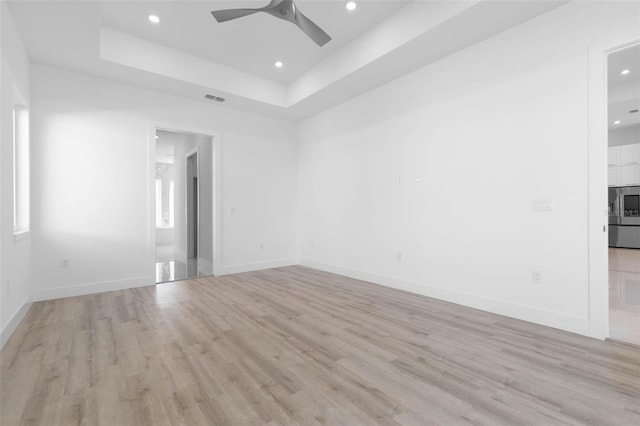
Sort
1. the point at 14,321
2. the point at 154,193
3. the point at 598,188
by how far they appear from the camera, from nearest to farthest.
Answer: the point at 598,188 → the point at 14,321 → the point at 154,193

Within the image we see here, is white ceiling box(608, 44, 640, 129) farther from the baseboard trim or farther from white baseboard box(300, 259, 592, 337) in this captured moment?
the baseboard trim

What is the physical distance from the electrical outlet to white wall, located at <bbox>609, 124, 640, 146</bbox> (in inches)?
284

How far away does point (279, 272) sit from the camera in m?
5.32

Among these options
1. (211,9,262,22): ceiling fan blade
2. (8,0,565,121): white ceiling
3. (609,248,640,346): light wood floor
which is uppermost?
(8,0,565,121): white ceiling

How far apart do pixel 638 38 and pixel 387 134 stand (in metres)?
2.51

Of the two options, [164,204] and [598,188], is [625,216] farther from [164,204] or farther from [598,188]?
[164,204]

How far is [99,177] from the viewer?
4.08 meters

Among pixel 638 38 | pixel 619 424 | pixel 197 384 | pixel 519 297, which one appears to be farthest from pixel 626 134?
pixel 197 384

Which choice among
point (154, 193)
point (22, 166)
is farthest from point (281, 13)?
point (22, 166)

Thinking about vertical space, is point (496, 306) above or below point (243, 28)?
below

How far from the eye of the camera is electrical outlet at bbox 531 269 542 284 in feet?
9.32

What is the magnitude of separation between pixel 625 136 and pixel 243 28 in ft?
29.8

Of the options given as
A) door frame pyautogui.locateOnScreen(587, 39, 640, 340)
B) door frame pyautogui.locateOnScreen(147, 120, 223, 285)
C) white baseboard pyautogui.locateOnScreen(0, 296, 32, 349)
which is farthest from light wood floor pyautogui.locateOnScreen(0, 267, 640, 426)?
door frame pyautogui.locateOnScreen(147, 120, 223, 285)

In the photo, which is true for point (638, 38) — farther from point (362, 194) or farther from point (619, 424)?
point (362, 194)
